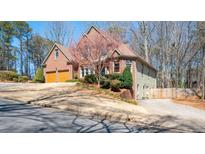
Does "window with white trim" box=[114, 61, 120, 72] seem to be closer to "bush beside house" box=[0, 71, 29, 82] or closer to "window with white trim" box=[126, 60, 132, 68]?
"window with white trim" box=[126, 60, 132, 68]

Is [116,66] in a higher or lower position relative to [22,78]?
higher

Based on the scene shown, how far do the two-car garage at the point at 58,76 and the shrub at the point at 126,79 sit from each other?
883mm

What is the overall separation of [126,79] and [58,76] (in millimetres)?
1143

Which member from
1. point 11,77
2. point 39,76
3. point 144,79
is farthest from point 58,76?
point 144,79

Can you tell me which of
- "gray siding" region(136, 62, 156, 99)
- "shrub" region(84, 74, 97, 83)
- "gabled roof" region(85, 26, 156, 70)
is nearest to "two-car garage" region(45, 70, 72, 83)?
"shrub" region(84, 74, 97, 83)

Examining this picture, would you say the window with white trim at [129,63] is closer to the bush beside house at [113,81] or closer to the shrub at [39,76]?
the bush beside house at [113,81]

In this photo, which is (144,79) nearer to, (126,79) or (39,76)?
(126,79)

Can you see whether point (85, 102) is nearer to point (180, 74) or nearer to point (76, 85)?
point (76, 85)

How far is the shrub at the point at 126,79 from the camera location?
213 inches

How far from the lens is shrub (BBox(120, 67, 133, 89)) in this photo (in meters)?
5.40

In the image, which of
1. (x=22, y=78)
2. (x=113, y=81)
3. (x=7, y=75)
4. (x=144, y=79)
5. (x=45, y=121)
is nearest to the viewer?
(x=45, y=121)

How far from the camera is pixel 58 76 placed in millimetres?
5379

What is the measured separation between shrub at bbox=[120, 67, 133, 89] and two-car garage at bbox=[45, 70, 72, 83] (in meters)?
0.88
